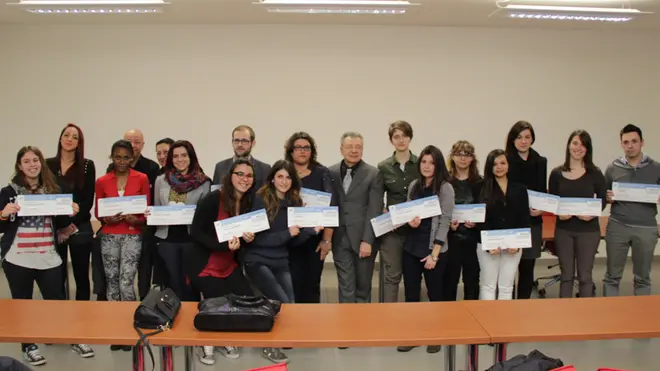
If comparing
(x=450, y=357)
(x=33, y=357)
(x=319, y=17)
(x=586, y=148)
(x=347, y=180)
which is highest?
(x=319, y=17)

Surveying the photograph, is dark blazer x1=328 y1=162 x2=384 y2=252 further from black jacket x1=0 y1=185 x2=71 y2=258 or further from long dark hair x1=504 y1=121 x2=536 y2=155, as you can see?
black jacket x1=0 y1=185 x2=71 y2=258

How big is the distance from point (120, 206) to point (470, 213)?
2.57 m

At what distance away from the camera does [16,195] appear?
139 inches

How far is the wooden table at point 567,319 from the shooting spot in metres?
2.48

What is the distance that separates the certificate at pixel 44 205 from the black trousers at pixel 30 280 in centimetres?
40

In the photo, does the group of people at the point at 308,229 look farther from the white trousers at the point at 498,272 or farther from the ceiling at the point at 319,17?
the ceiling at the point at 319,17

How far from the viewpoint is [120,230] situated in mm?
3703

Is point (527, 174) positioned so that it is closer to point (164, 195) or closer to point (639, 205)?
point (639, 205)

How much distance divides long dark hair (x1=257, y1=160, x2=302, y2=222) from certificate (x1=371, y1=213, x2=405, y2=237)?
602 mm

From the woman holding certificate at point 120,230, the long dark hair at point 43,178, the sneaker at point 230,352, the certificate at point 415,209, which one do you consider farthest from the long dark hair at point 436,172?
the long dark hair at point 43,178

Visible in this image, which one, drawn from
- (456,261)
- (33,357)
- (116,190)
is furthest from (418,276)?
(33,357)

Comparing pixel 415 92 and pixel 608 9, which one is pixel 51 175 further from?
pixel 608 9

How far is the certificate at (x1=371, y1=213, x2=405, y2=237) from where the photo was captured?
3779 mm

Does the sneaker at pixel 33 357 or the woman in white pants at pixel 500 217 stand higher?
the woman in white pants at pixel 500 217
